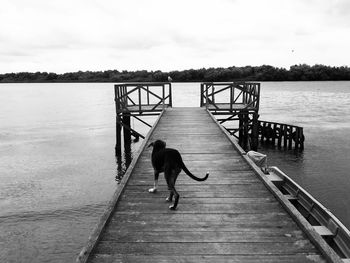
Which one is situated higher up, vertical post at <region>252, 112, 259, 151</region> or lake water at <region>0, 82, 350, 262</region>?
vertical post at <region>252, 112, 259, 151</region>

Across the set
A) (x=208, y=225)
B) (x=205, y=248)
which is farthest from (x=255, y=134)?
(x=205, y=248)

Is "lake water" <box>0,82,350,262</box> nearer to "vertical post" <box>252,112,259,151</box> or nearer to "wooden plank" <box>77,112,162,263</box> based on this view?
"vertical post" <box>252,112,259,151</box>

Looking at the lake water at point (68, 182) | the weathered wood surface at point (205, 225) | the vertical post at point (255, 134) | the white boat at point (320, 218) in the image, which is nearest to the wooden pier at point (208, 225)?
the weathered wood surface at point (205, 225)

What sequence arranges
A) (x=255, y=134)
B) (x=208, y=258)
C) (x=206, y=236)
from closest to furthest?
1. (x=208, y=258)
2. (x=206, y=236)
3. (x=255, y=134)

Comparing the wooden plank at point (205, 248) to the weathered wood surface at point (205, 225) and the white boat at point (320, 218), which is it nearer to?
the weathered wood surface at point (205, 225)

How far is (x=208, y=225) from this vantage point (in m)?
5.70

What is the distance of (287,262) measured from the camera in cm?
460

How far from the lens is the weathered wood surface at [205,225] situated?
4820 millimetres

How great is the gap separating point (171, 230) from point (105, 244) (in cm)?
107

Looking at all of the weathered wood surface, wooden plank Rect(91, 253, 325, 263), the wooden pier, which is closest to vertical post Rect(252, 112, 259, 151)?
the wooden pier

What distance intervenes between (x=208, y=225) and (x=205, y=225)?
49 millimetres

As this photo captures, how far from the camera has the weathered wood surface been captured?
15.8 ft

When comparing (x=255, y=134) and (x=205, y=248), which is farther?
(x=255, y=134)

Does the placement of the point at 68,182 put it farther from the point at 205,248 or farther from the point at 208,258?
the point at 208,258
